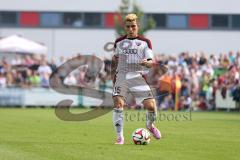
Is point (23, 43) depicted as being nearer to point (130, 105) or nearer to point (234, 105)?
point (130, 105)

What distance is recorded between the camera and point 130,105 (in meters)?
36.0

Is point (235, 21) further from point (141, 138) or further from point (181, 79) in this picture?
point (141, 138)

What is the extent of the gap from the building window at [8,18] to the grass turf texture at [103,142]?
1174 inches

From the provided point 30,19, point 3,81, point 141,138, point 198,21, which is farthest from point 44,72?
point 141,138

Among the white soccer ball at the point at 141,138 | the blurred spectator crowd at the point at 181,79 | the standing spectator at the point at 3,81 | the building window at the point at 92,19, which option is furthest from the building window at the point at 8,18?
the white soccer ball at the point at 141,138

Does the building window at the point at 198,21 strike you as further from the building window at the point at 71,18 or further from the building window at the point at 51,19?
the building window at the point at 51,19

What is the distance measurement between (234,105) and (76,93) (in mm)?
6913

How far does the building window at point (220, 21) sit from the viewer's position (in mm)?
53906

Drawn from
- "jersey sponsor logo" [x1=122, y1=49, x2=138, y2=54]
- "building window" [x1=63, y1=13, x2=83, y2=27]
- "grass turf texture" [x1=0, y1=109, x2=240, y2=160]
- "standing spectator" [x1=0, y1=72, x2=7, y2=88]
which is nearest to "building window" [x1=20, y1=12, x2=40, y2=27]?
"building window" [x1=63, y1=13, x2=83, y2=27]

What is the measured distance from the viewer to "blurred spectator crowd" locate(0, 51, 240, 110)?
35750mm

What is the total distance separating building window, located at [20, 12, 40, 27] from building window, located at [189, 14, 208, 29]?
9.81 m

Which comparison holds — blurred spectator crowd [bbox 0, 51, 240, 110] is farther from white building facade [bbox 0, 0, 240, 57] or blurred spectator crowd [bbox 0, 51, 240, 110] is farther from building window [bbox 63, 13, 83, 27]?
building window [bbox 63, 13, 83, 27]

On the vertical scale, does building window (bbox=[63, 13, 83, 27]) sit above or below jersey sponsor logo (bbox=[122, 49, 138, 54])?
below

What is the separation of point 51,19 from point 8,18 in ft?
8.85
